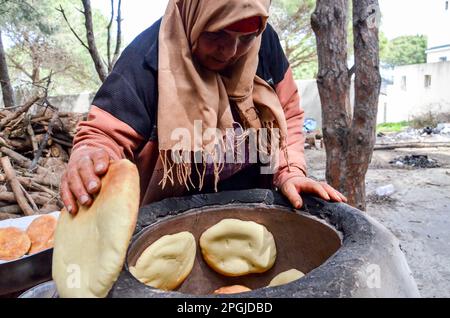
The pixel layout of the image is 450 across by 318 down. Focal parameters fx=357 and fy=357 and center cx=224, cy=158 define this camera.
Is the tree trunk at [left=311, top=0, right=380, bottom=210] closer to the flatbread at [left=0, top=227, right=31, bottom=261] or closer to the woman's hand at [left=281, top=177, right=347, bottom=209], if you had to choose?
the woman's hand at [left=281, top=177, right=347, bottom=209]

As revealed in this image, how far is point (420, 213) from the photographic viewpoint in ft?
14.3

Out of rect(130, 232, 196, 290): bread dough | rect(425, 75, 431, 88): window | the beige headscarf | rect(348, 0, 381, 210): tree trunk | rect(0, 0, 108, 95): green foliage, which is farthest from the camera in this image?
rect(425, 75, 431, 88): window

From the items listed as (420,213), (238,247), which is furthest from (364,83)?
(420,213)

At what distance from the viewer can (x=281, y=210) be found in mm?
1349

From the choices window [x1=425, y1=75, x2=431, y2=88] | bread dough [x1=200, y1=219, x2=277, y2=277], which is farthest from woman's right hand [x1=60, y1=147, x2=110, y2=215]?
window [x1=425, y1=75, x2=431, y2=88]

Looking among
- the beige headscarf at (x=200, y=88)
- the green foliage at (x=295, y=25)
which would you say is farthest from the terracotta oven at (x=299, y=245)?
the green foliage at (x=295, y=25)

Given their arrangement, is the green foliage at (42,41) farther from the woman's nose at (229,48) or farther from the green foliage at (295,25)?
the woman's nose at (229,48)

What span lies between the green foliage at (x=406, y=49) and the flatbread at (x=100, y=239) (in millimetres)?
43858

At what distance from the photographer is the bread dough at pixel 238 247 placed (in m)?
1.34

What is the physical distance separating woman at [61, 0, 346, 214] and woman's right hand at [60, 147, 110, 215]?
126mm

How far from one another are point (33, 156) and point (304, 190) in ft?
13.3

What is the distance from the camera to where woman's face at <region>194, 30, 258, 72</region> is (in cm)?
133
